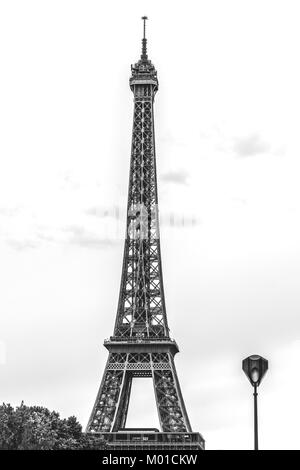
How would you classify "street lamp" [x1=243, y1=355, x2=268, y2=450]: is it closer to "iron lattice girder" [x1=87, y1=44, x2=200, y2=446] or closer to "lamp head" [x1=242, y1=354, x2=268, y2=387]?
"lamp head" [x1=242, y1=354, x2=268, y2=387]

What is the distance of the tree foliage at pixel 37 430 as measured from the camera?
10831 centimetres

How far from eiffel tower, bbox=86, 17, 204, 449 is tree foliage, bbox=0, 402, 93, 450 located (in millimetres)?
28963

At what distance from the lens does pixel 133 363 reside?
16450 cm

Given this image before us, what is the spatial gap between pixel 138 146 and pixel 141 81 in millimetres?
9312

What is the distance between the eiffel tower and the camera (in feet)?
522

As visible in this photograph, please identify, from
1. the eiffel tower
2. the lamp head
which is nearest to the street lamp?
the lamp head

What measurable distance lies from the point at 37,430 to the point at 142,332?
1936 inches

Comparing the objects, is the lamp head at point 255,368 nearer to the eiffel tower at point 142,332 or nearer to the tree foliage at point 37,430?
the tree foliage at point 37,430

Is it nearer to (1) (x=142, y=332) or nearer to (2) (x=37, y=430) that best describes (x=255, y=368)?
(2) (x=37, y=430)

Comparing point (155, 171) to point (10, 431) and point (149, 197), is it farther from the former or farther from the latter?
point (10, 431)

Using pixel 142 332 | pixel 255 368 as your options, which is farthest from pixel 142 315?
pixel 255 368

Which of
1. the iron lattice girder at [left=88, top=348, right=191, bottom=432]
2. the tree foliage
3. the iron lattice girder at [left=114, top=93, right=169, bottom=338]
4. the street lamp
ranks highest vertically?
the iron lattice girder at [left=114, top=93, right=169, bottom=338]

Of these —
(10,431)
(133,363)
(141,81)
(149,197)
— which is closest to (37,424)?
(10,431)
